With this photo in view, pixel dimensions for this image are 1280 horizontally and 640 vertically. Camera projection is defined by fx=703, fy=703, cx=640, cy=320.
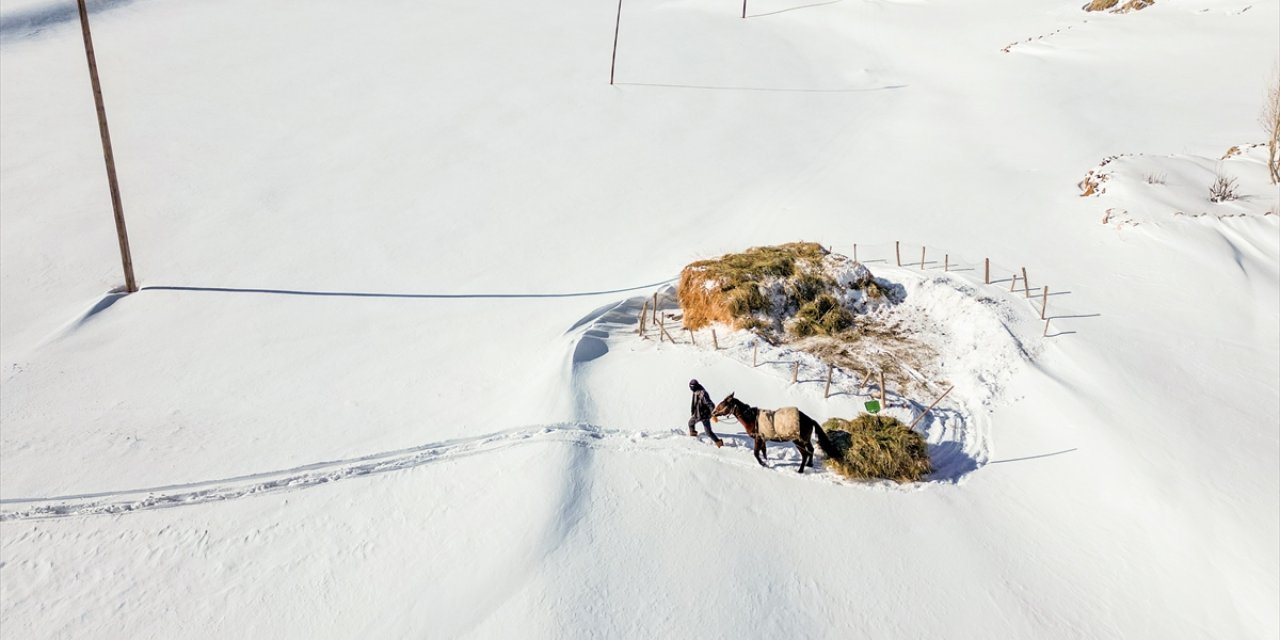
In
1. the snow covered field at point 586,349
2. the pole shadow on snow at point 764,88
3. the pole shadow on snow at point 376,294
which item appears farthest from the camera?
the pole shadow on snow at point 764,88

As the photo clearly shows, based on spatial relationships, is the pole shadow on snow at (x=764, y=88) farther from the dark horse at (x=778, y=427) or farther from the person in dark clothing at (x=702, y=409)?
the dark horse at (x=778, y=427)

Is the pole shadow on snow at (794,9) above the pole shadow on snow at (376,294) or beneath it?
above

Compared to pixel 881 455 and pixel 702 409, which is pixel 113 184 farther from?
pixel 881 455

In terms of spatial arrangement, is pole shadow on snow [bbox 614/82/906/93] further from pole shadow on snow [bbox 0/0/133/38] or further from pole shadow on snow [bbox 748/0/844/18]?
pole shadow on snow [bbox 0/0/133/38]

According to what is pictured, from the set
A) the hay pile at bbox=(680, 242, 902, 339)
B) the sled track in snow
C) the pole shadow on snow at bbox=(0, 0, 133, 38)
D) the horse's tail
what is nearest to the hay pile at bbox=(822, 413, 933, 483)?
the horse's tail

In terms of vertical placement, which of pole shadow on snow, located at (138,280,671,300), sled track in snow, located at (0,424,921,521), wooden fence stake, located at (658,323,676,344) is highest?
pole shadow on snow, located at (138,280,671,300)

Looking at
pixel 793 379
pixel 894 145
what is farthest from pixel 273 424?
pixel 894 145

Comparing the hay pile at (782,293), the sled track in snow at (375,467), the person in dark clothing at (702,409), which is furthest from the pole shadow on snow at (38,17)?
the person in dark clothing at (702,409)
